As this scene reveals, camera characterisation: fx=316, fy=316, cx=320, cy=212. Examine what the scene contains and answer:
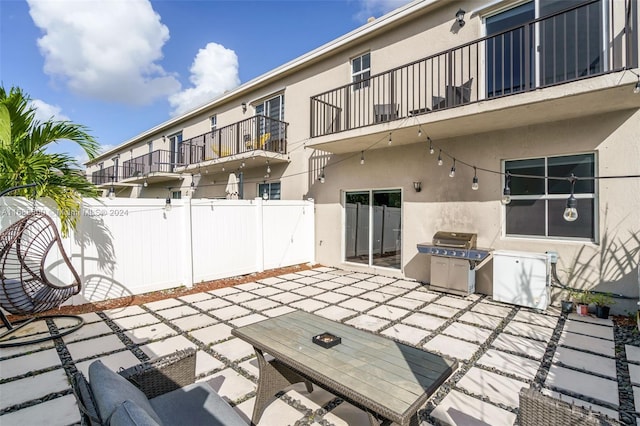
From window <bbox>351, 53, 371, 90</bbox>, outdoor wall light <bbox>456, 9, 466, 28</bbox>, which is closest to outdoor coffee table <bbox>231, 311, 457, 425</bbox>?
outdoor wall light <bbox>456, 9, 466, 28</bbox>

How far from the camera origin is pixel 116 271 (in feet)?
19.8

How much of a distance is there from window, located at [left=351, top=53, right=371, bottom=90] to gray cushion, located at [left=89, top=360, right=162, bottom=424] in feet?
27.6

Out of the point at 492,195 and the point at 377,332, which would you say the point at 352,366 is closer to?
the point at 377,332

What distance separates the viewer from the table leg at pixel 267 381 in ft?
8.36

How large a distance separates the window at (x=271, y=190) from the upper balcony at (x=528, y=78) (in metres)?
3.57

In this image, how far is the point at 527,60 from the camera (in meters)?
5.27

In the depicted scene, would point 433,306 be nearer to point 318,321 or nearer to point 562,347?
point 562,347

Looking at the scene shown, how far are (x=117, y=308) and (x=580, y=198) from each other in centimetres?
841

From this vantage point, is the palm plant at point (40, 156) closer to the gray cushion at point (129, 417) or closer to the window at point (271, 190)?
the gray cushion at point (129, 417)

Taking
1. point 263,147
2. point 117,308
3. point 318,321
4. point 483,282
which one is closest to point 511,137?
point 483,282

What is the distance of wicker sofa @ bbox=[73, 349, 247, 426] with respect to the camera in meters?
1.27

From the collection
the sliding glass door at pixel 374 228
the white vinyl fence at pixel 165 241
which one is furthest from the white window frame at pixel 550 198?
the white vinyl fence at pixel 165 241

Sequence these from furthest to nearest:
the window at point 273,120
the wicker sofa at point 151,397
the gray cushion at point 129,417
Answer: the window at point 273,120 → the wicker sofa at point 151,397 → the gray cushion at point 129,417

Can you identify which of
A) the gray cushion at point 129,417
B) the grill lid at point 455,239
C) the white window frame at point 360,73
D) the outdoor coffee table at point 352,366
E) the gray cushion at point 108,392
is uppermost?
the white window frame at point 360,73
